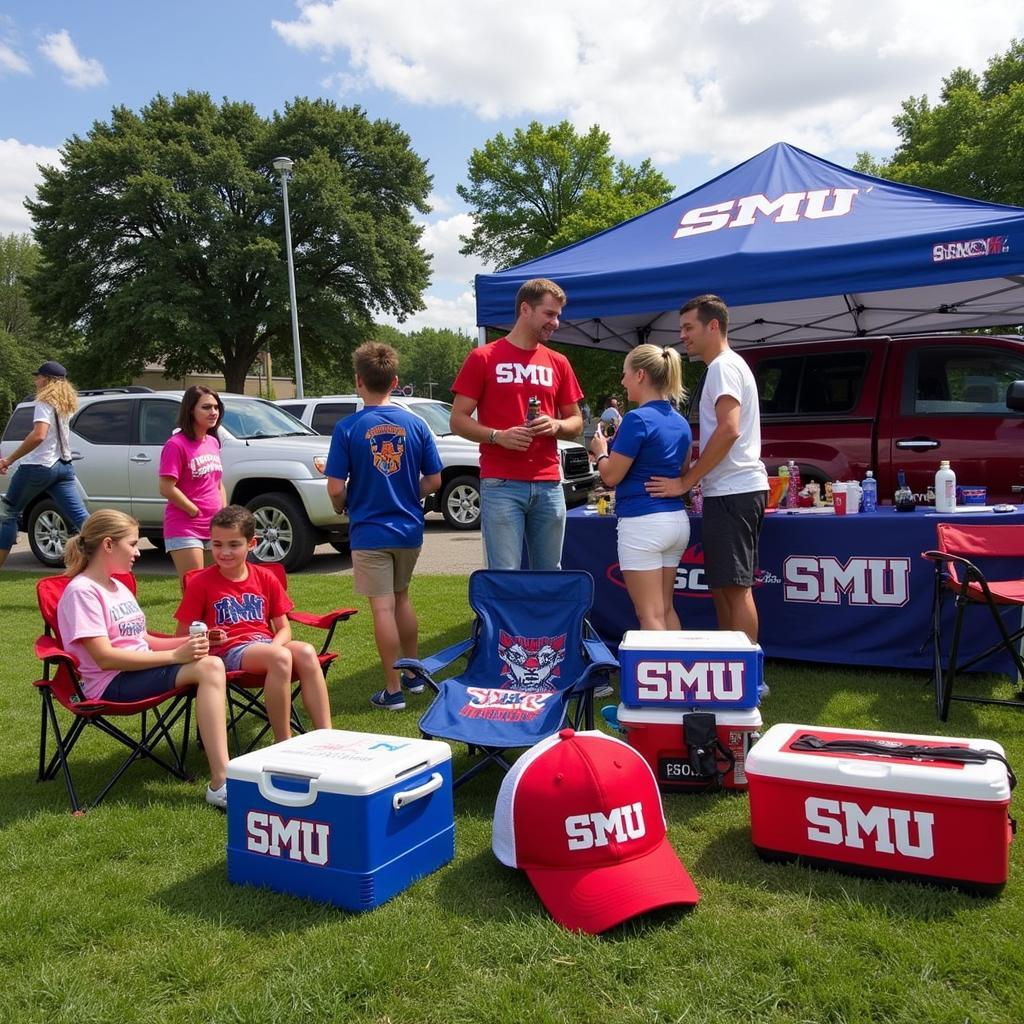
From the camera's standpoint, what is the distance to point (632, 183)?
103 ft

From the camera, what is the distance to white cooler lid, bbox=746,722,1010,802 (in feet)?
7.57

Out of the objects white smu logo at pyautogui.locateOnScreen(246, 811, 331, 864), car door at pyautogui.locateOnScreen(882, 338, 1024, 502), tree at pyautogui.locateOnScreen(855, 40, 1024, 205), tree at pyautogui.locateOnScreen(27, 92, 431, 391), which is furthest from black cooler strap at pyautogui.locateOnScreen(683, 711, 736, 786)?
tree at pyautogui.locateOnScreen(27, 92, 431, 391)

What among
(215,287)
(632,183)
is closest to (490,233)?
(632,183)

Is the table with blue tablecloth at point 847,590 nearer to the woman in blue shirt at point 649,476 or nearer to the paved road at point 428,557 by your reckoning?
the woman in blue shirt at point 649,476

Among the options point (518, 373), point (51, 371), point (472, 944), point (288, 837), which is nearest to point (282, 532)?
point (51, 371)

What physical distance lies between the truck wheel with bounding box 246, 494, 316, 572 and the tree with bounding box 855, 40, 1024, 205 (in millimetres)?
20963

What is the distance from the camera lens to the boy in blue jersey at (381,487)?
4121 mm

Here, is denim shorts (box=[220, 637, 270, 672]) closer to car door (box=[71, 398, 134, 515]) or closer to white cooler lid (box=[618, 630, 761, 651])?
white cooler lid (box=[618, 630, 761, 651])

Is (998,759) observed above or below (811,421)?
below

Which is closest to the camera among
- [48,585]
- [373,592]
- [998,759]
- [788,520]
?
[998,759]

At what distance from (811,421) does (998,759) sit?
12.5 feet

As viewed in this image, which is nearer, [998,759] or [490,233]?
[998,759]

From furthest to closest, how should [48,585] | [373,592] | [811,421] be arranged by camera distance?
[811,421], [373,592], [48,585]

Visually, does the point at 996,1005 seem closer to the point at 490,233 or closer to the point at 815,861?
the point at 815,861
